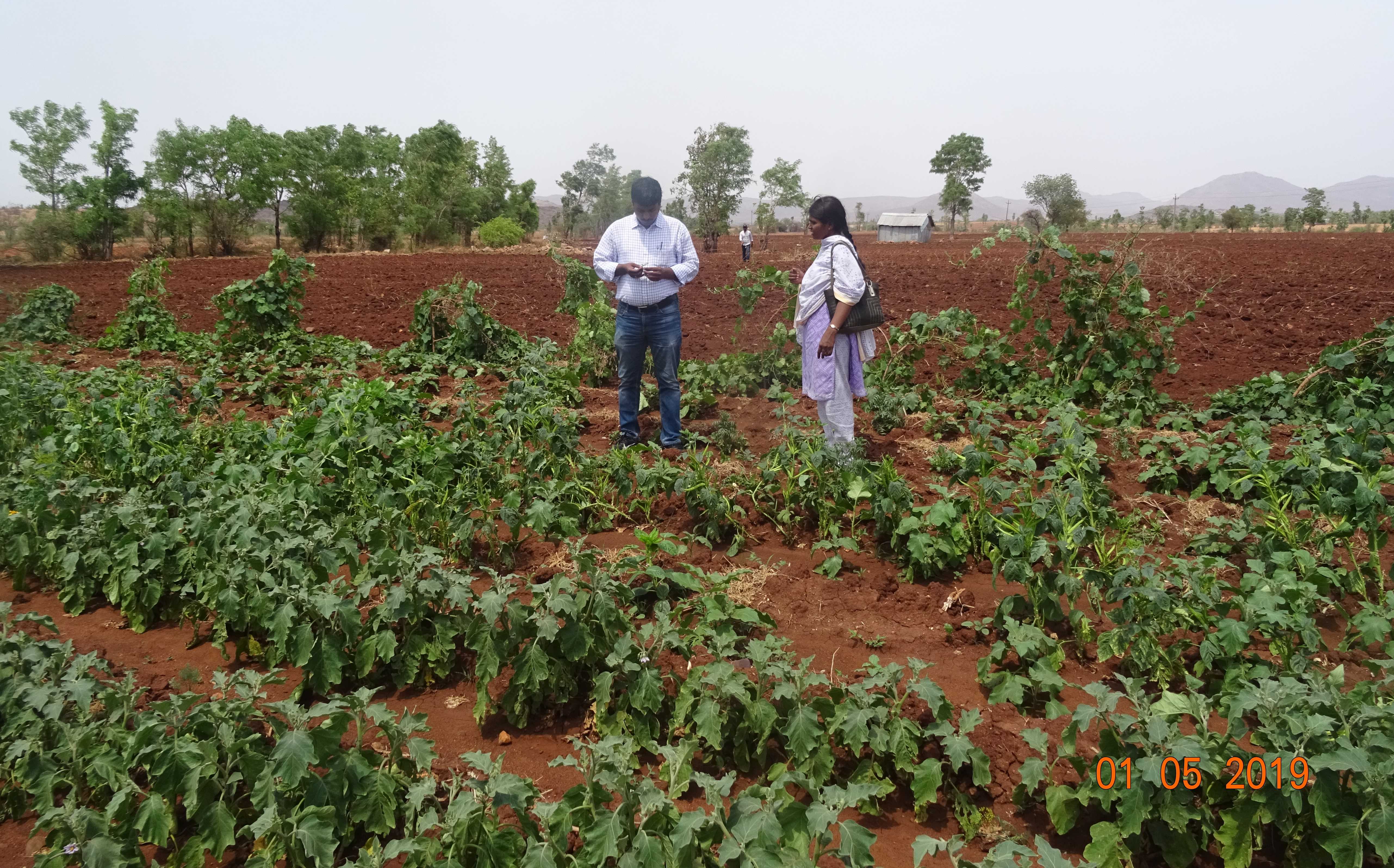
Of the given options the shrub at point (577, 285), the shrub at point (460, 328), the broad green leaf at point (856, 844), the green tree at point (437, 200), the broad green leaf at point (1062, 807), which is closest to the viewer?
the broad green leaf at point (856, 844)

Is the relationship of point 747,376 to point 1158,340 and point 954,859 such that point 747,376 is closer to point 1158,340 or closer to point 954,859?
point 1158,340

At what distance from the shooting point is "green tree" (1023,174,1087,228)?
52.9 metres

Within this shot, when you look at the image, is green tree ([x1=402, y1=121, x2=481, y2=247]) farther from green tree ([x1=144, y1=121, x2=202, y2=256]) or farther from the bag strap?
the bag strap

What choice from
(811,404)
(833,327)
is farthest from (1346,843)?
(811,404)

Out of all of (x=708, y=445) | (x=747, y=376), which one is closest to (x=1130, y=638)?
(x=708, y=445)

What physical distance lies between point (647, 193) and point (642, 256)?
42cm

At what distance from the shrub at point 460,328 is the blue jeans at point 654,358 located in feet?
10.5

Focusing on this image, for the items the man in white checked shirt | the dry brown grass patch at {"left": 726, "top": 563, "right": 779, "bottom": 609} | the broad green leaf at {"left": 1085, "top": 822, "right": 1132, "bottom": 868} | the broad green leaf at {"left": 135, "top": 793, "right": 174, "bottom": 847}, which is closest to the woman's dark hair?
the man in white checked shirt

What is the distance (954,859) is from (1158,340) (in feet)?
20.9

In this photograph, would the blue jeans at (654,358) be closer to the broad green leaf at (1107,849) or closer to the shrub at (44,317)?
the broad green leaf at (1107,849)

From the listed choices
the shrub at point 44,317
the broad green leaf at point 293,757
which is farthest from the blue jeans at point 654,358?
the shrub at point 44,317

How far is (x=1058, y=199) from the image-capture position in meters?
66.4

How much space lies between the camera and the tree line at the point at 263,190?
31.8 m

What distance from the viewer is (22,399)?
5.70 m
